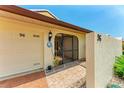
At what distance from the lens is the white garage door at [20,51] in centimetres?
635

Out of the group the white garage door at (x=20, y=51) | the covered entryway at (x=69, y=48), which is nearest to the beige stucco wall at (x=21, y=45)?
the white garage door at (x=20, y=51)

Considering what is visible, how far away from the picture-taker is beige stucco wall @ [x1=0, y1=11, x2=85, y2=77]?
6285mm

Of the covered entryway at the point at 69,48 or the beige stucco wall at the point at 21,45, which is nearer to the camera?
the beige stucco wall at the point at 21,45

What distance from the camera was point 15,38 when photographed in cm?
684

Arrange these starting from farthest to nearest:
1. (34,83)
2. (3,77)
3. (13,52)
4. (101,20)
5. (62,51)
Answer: (101,20) < (62,51) < (13,52) < (3,77) < (34,83)

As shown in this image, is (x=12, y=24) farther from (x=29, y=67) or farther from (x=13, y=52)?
(x=29, y=67)

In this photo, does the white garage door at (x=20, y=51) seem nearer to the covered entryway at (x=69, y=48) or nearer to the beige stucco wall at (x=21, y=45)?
the beige stucco wall at (x=21, y=45)

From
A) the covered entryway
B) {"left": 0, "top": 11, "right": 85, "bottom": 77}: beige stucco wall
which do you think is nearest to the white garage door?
{"left": 0, "top": 11, "right": 85, "bottom": 77}: beige stucco wall

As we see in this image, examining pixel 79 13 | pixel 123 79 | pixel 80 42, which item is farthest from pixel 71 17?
pixel 123 79

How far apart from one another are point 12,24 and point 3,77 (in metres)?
2.22

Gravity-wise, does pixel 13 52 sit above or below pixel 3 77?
above

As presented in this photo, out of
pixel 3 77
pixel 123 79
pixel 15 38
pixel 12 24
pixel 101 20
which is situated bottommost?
pixel 123 79

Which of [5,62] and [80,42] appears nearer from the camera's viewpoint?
[5,62]

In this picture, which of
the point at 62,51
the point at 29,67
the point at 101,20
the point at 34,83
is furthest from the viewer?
the point at 101,20
